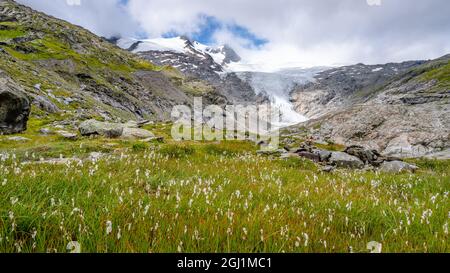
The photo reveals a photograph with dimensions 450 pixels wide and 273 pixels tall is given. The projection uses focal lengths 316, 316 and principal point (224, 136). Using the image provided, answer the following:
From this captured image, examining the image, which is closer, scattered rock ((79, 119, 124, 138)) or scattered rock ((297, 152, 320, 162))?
scattered rock ((297, 152, 320, 162))

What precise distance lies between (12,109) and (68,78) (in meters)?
83.0

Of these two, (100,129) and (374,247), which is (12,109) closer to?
(100,129)

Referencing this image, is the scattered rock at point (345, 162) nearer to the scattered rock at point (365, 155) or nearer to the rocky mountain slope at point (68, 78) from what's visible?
the scattered rock at point (365, 155)

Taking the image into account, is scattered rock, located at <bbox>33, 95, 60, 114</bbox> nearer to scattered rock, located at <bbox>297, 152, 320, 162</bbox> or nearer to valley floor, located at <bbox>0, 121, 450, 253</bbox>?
scattered rock, located at <bbox>297, 152, 320, 162</bbox>

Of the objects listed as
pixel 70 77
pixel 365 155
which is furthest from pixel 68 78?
pixel 365 155

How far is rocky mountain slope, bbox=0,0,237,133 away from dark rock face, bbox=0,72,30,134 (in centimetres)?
2169

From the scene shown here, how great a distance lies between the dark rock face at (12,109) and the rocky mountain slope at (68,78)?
21.7 meters

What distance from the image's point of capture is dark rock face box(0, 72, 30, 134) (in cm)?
2316

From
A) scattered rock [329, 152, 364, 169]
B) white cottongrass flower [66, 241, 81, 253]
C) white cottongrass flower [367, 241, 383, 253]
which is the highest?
scattered rock [329, 152, 364, 169]

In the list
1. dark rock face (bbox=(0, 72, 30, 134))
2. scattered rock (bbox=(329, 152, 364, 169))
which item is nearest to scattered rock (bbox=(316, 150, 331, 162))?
scattered rock (bbox=(329, 152, 364, 169))

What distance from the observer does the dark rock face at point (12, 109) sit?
2316 cm

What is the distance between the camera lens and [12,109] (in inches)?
938
